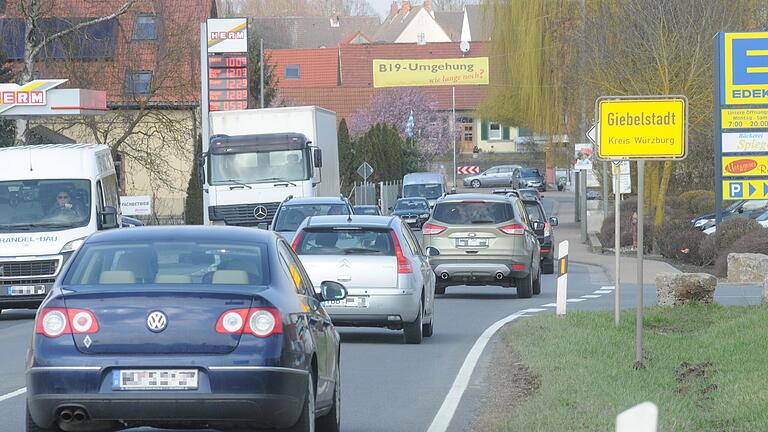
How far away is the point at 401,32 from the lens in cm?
12519

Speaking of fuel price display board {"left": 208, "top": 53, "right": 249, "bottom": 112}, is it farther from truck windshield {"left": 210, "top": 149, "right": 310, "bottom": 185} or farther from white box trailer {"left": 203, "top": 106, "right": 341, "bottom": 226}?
truck windshield {"left": 210, "top": 149, "right": 310, "bottom": 185}

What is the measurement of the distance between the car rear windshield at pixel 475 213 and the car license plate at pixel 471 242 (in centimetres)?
41

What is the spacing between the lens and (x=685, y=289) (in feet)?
66.2

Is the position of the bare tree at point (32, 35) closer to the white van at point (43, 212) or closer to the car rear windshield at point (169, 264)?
the white van at point (43, 212)

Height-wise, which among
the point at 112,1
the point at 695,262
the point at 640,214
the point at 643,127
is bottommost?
the point at 695,262

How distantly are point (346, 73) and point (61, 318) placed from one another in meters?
101

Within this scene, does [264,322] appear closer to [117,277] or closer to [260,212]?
[117,277]

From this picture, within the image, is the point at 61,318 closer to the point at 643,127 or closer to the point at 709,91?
the point at 643,127

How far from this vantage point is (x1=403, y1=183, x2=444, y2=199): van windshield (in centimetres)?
6931

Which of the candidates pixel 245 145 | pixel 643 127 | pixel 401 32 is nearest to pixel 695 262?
pixel 245 145

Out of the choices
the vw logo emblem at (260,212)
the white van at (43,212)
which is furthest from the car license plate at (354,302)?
the vw logo emblem at (260,212)

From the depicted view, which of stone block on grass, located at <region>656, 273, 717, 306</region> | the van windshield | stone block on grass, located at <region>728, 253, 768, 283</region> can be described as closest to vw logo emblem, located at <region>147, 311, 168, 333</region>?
stone block on grass, located at <region>656, 273, 717, 306</region>

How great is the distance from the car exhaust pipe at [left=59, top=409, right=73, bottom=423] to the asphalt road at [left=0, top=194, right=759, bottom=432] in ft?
8.19

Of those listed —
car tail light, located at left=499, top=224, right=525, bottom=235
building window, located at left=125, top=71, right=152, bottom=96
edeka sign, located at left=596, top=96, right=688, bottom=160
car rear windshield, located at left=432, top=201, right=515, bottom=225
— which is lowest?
car tail light, located at left=499, top=224, right=525, bottom=235
